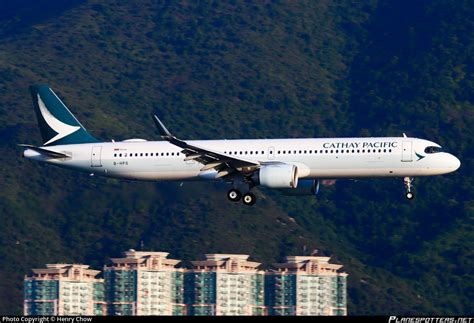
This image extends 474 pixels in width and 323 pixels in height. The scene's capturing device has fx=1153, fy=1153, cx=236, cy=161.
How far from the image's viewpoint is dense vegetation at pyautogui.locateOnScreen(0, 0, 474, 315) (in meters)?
125

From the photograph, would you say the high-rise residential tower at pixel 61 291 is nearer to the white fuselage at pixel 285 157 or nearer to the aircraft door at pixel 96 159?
the white fuselage at pixel 285 157

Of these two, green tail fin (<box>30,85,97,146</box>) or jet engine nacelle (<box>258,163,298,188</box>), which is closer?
jet engine nacelle (<box>258,163,298,188</box>)

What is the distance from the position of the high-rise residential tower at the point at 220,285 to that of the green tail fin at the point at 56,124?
44127 mm

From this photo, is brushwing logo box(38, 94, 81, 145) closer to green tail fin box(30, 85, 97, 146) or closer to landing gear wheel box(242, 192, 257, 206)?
green tail fin box(30, 85, 97, 146)

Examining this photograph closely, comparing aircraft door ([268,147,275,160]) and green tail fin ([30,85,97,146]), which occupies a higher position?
green tail fin ([30,85,97,146])

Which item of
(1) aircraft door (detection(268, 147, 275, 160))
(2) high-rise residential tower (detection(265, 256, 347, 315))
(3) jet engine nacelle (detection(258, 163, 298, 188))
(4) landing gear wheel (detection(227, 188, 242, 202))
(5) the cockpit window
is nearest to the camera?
(3) jet engine nacelle (detection(258, 163, 298, 188))

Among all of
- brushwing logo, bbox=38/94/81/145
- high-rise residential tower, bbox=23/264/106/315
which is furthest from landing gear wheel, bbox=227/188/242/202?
high-rise residential tower, bbox=23/264/106/315

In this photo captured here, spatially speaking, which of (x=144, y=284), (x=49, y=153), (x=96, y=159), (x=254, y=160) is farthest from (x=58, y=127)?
(x=144, y=284)

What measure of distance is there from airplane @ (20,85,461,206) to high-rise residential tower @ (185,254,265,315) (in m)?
45.9

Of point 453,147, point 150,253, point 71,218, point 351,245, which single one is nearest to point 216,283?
point 150,253

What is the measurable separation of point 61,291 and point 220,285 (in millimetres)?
16149

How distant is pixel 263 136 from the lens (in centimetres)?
16725

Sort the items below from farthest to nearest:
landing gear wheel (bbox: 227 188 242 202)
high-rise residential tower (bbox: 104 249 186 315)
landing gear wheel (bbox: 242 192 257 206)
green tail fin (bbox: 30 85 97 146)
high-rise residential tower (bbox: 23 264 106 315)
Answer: high-rise residential tower (bbox: 104 249 186 315) < high-rise residential tower (bbox: 23 264 106 315) < green tail fin (bbox: 30 85 97 146) < landing gear wheel (bbox: 227 188 242 202) < landing gear wheel (bbox: 242 192 257 206)

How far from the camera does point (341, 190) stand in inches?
6171
